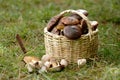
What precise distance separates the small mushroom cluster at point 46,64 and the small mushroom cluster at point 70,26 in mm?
202

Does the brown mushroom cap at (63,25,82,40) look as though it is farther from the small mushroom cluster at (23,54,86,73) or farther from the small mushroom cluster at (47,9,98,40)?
the small mushroom cluster at (23,54,86,73)

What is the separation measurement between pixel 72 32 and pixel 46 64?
298mm

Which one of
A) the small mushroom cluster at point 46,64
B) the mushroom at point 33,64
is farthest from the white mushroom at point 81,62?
the mushroom at point 33,64

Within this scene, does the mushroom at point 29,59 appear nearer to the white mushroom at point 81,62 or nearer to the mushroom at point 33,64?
the mushroom at point 33,64

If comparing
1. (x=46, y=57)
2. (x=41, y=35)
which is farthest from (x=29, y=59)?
(x=41, y=35)

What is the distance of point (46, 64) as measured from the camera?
105 inches

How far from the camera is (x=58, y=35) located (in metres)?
2.72

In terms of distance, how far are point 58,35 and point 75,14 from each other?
0.25 meters

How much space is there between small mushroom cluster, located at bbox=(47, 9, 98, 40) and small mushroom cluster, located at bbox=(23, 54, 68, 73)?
8.0 inches

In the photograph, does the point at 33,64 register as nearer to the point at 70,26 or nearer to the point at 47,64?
the point at 47,64

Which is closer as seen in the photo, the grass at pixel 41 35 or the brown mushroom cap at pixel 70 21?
the grass at pixel 41 35

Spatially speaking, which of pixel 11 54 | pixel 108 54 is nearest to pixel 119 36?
pixel 108 54

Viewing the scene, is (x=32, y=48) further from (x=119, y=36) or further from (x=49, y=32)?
(x=119, y=36)

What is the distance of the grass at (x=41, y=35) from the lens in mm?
2637
